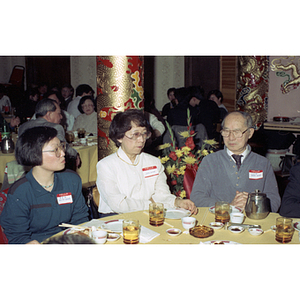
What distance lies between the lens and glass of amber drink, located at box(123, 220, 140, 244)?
1.81m

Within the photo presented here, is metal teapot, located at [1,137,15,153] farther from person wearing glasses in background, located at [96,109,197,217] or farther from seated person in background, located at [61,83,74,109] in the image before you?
seated person in background, located at [61,83,74,109]

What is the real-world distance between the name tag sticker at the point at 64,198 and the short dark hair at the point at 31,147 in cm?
25

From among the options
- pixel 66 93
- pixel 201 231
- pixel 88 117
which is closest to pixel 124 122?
pixel 201 231

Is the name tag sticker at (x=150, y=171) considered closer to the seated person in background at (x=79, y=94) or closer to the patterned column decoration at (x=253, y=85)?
the seated person in background at (x=79, y=94)

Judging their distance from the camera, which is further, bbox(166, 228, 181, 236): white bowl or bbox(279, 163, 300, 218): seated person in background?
bbox(279, 163, 300, 218): seated person in background

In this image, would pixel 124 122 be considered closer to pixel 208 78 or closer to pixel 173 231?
pixel 173 231

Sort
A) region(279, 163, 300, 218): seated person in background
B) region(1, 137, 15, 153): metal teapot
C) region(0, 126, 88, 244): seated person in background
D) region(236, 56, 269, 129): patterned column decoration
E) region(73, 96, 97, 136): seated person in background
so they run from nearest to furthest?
region(0, 126, 88, 244): seated person in background < region(279, 163, 300, 218): seated person in background < region(1, 137, 15, 153): metal teapot < region(73, 96, 97, 136): seated person in background < region(236, 56, 269, 129): patterned column decoration

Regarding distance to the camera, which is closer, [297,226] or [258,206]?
[297,226]

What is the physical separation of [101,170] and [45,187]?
0.50 m

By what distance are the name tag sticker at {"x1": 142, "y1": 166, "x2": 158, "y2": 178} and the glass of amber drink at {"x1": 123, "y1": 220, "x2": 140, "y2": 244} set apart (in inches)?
37.4

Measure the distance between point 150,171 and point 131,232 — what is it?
101 cm

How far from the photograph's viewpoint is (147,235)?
190 centimetres

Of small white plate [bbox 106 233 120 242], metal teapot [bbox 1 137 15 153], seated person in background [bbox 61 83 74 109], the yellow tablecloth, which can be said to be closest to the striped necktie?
small white plate [bbox 106 233 120 242]

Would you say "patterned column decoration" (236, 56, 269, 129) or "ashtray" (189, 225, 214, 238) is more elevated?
"patterned column decoration" (236, 56, 269, 129)
